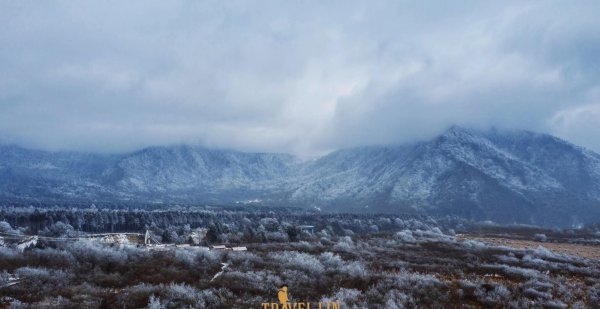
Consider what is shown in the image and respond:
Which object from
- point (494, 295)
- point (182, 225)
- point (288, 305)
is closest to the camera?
point (288, 305)

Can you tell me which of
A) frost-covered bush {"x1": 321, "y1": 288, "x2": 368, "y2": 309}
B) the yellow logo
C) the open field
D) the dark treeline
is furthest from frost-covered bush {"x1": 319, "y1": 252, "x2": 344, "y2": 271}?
the dark treeline

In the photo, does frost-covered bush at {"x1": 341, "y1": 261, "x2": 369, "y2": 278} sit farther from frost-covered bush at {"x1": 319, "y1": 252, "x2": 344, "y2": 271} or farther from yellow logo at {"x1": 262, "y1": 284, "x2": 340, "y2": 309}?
yellow logo at {"x1": 262, "y1": 284, "x2": 340, "y2": 309}

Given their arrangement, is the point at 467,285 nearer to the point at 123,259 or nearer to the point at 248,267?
the point at 248,267

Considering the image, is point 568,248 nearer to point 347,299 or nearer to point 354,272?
point 354,272

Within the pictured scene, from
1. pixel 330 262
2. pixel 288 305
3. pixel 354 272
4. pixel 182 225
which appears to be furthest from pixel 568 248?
pixel 182 225

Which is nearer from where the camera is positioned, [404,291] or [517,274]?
[404,291]

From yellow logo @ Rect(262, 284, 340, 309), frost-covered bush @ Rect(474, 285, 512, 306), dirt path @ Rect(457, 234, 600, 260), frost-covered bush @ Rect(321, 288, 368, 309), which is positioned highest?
yellow logo @ Rect(262, 284, 340, 309)

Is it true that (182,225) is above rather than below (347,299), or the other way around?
below

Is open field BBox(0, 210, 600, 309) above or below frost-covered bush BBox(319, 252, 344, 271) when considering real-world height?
above

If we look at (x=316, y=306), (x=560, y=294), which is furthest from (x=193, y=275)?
(x=560, y=294)

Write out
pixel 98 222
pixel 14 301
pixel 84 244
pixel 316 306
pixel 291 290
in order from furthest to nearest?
pixel 98 222, pixel 84 244, pixel 291 290, pixel 316 306, pixel 14 301

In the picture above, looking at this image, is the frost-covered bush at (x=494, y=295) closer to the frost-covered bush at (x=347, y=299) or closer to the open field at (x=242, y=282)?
the open field at (x=242, y=282)
